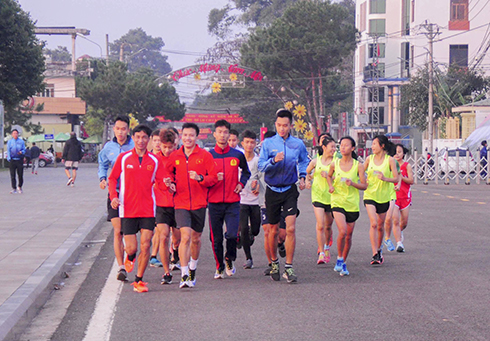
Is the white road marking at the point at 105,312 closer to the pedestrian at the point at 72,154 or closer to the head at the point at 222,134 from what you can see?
the head at the point at 222,134

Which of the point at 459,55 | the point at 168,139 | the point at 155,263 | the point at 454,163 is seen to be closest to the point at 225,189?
the point at 168,139

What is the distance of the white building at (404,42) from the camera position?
65.4 m

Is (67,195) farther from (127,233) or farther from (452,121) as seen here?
(452,121)

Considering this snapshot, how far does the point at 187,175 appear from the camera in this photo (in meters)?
8.50

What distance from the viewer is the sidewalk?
736 centimetres

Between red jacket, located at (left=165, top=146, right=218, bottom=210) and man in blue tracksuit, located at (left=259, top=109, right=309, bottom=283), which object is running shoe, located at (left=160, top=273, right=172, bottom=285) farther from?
man in blue tracksuit, located at (left=259, top=109, right=309, bottom=283)

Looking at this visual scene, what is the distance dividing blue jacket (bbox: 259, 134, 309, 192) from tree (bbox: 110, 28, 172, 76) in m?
146

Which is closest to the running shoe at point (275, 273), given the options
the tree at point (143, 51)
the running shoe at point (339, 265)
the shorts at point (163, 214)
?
the running shoe at point (339, 265)

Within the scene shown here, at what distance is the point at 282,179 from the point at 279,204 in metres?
0.30

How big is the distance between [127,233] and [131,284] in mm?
646

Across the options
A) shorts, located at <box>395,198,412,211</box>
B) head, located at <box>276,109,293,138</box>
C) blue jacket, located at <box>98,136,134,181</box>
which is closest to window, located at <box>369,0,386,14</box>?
shorts, located at <box>395,198,412,211</box>

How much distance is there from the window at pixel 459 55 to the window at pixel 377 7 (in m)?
11.8

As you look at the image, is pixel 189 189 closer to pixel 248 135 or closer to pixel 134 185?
pixel 134 185

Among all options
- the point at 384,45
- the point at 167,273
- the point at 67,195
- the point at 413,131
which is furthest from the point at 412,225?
the point at 384,45
